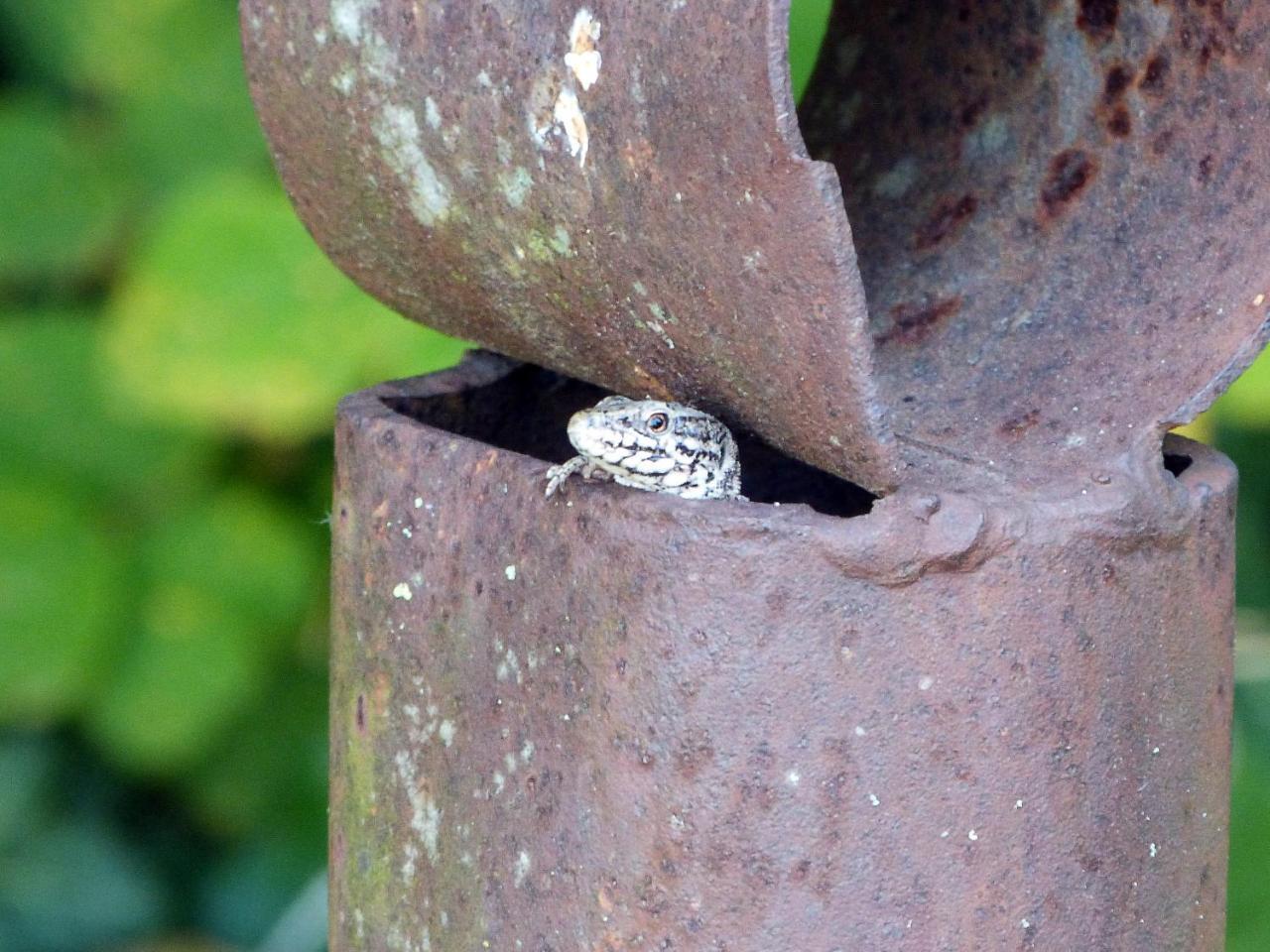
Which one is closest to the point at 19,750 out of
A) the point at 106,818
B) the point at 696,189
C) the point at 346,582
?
the point at 106,818

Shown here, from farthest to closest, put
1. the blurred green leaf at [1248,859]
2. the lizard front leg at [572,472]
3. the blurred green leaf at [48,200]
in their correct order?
the blurred green leaf at [48,200]
the blurred green leaf at [1248,859]
the lizard front leg at [572,472]

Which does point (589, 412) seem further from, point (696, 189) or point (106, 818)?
point (106, 818)

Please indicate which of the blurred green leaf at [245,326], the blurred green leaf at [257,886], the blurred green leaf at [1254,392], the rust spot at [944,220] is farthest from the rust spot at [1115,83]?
the blurred green leaf at [257,886]

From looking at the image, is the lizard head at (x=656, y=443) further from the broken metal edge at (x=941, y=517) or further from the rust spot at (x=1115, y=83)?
the rust spot at (x=1115, y=83)

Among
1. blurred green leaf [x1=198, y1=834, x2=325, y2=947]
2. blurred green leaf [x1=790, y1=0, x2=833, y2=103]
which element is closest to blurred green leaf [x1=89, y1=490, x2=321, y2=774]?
blurred green leaf [x1=198, y1=834, x2=325, y2=947]

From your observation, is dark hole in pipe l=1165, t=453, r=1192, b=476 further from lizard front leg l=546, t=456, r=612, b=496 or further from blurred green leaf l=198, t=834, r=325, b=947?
blurred green leaf l=198, t=834, r=325, b=947

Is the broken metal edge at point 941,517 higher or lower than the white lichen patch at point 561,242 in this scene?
lower
